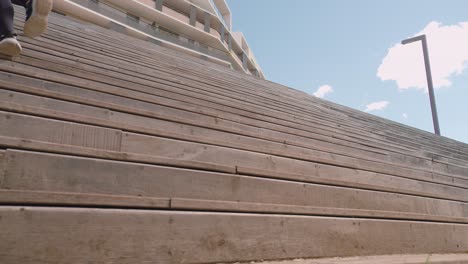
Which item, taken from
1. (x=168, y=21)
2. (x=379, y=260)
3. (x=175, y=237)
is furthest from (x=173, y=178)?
(x=168, y=21)

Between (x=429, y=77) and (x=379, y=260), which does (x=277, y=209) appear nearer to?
(x=379, y=260)

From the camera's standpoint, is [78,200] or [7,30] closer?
[78,200]

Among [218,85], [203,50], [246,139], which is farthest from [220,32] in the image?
[246,139]

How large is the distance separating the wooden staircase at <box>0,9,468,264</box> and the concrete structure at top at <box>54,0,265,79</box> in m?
17.9

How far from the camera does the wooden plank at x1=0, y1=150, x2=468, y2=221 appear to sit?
1.20 meters

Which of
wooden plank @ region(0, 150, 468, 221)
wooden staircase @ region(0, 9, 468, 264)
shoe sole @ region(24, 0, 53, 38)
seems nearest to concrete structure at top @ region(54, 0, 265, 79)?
wooden staircase @ region(0, 9, 468, 264)

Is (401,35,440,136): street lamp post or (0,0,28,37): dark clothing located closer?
(0,0,28,37): dark clothing

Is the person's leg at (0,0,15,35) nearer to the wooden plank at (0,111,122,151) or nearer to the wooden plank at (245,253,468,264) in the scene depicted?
the wooden plank at (0,111,122,151)

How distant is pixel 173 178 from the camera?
1486mm

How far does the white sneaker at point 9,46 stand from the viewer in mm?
1772

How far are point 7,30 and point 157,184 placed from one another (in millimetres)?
1232

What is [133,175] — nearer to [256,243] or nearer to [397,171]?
[256,243]

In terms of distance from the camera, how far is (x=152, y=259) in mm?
1142

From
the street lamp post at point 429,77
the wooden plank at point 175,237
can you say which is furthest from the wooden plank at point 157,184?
the street lamp post at point 429,77
